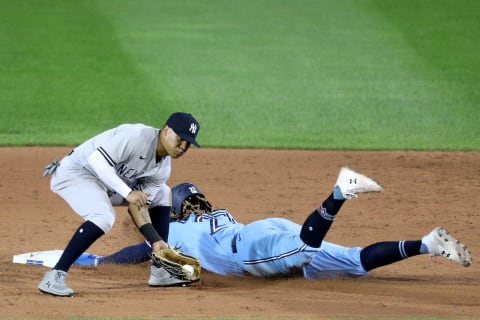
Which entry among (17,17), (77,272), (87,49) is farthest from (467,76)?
(77,272)

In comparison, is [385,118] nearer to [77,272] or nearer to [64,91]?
[64,91]

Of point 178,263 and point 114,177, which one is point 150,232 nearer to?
point 178,263

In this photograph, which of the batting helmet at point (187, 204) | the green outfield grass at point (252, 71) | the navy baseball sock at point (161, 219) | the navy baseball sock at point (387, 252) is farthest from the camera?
the green outfield grass at point (252, 71)

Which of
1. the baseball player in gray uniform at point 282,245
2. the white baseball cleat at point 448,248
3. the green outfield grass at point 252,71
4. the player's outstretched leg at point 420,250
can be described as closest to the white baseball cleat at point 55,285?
the baseball player in gray uniform at point 282,245

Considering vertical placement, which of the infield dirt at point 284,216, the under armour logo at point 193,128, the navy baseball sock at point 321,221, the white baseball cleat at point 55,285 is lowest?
the infield dirt at point 284,216

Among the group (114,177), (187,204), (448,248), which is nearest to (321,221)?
(448,248)

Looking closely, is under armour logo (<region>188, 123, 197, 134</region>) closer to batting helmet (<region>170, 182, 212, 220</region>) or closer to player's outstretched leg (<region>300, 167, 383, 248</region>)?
player's outstretched leg (<region>300, 167, 383, 248</region>)

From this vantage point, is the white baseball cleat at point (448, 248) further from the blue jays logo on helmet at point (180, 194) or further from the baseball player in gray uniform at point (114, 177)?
the blue jays logo on helmet at point (180, 194)
